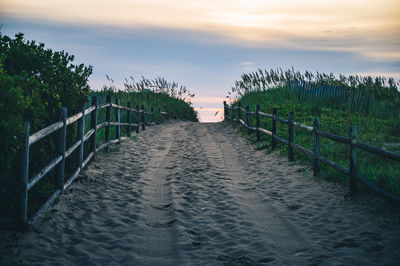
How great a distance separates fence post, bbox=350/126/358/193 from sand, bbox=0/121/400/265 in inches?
11.7

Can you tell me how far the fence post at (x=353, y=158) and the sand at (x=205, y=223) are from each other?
30 centimetres

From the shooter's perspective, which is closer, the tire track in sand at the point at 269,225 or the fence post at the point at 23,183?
the tire track in sand at the point at 269,225

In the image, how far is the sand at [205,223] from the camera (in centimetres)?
439

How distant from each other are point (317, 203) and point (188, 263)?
3125mm

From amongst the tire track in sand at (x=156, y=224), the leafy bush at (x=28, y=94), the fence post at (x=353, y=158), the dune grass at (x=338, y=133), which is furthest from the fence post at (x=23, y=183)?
the dune grass at (x=338, y=133)

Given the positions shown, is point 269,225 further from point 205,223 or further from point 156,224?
point 156,224

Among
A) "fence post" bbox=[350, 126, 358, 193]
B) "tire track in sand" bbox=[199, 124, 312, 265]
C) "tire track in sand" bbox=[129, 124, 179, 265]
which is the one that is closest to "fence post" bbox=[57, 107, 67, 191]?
"tire track in sand" bbox=[129, 124, 179, 265]

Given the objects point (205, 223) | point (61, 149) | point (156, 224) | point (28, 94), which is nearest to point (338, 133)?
point (205, 223)

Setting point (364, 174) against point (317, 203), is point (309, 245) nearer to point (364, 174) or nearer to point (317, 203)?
point (317, 203)

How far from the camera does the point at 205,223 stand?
555 centimetres

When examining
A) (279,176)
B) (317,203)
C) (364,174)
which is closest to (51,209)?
(317,203)

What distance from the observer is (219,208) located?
6.24 m

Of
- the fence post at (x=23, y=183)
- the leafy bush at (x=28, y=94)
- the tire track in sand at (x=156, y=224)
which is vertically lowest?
the tire track in sand at (x=156, y=224)

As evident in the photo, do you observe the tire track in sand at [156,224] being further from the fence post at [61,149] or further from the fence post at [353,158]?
the fence post at [353,158]
